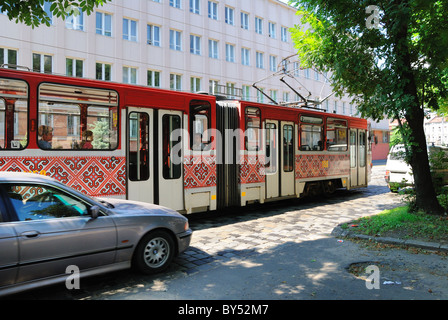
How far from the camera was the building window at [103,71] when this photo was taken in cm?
2305

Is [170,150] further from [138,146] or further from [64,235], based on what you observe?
[64,235]

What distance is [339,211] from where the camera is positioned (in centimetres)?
1051

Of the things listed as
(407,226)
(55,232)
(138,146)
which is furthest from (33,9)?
(407,226)

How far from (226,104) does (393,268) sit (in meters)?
5.91

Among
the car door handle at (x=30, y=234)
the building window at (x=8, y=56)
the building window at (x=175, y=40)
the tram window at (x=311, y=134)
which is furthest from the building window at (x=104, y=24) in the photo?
the car door handle at (x=30, y=234)

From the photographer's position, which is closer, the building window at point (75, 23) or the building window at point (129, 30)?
the building window at point (75, 23)

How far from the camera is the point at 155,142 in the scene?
7.95 metres

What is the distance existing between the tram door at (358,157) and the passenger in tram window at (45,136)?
36.8ft

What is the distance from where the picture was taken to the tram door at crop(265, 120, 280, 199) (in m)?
10.5

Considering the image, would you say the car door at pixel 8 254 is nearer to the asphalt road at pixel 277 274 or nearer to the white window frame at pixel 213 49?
the asphalt road at pixel 277 274

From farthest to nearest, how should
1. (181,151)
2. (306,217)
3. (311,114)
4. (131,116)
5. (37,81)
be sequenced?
1. (311,114)
2. (306,217)
3. (181,151)
4. (131,116)
5. (37,81)

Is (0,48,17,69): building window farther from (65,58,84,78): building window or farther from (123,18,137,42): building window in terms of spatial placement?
(123,18,137,42): building window
